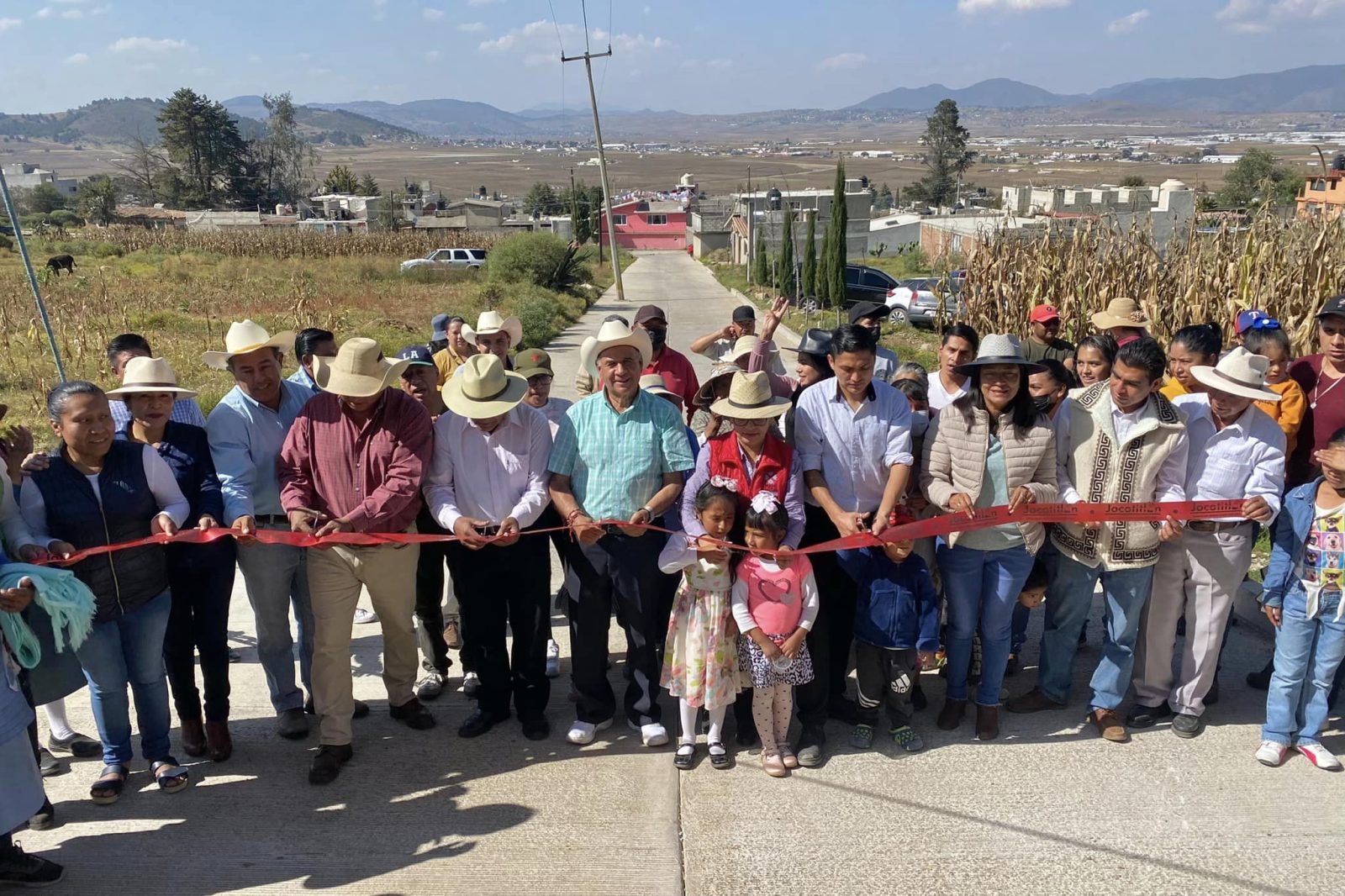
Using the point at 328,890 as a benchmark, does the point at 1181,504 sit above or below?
above

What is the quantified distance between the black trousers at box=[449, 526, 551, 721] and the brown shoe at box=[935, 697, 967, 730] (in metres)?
2.03

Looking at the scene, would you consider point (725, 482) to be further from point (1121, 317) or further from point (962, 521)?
point (1121, 317)

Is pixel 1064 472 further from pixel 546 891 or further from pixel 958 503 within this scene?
pixel 546 891

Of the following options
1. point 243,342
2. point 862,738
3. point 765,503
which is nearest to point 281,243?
point 243,342

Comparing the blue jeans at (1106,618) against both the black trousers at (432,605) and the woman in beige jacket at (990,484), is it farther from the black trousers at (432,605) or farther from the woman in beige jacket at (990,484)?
the black trousers at (432,605)

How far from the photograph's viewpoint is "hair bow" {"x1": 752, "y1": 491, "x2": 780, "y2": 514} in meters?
4.02

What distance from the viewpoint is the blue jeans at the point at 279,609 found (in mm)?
4254

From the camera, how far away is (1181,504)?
4195 mm

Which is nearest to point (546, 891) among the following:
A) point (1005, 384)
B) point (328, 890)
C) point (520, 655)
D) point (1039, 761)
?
point (328, 890)

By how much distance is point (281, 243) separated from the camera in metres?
40.8

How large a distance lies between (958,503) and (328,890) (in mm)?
3132

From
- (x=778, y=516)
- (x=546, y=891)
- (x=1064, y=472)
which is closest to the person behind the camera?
(x=546, y=891)

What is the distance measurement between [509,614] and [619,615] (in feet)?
1.90

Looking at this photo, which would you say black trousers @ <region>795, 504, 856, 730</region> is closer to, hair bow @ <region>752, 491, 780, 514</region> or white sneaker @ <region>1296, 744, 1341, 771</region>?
hair bow @ <region>752, 491, 780, 514</region>
